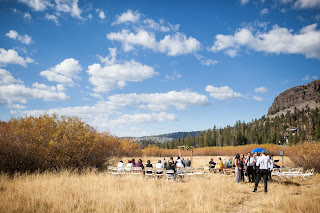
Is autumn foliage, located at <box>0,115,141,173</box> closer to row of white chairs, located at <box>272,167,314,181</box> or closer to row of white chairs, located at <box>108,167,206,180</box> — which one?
row of white chairs, located at <box>108,167,206,180</box>

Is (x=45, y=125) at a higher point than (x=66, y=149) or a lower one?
higher

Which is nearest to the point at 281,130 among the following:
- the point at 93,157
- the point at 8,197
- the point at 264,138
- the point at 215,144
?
the point at 264,138

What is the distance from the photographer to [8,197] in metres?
6.82

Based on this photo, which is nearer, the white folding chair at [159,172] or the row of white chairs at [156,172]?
the row of white chairs at [156,172]

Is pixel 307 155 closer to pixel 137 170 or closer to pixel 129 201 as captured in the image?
pixel 137 170

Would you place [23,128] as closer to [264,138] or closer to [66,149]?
[66,149]

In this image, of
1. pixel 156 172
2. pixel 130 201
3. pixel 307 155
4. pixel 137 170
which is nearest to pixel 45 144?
pixel 137 170

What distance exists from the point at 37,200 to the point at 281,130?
466 feet

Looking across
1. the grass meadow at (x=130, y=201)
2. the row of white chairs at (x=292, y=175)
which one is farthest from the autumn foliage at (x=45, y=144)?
the row of white chairs at (x=292, y=175)

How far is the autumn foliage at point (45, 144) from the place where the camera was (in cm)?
1286

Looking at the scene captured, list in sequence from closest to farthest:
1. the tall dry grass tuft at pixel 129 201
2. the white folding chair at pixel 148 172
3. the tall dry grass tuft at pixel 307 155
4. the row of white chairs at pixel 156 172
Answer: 1. the tall dry grass tuft at pixel 129 201
2. the row of white chairs at pixel 156 172
3. the white folding chair at pixel 148 172
4. the tall dry grass tuft at pixel 307 155

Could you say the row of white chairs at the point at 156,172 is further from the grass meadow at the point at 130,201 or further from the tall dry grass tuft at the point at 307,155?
the tall dry grass tuft at the point at 307,155

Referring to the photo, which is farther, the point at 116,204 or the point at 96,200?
the point at 96,200

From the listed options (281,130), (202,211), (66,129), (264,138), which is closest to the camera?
(202,211)
